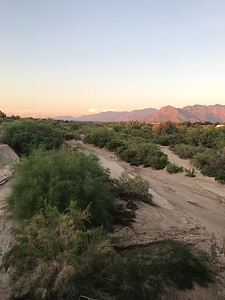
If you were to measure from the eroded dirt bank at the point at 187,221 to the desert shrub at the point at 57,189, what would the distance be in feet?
3.77

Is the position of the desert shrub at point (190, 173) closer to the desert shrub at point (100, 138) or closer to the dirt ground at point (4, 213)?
the desert shrub at point (100, 138)

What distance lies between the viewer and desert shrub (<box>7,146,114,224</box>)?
9312mm

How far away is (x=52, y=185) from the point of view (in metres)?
9.61

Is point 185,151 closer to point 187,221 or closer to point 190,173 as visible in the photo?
point 190,173

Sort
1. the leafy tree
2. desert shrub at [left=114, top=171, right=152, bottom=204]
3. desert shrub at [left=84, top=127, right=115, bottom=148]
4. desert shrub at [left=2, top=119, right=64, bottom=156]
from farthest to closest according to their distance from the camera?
desert shrub at [left=84, top=127, right=115, bottom=148]
desert shrub at [left=2, top=119, right=64, bottom=156]
desert shrub at [left=114, top=171, right=152, bottom=204]
the leafy tree

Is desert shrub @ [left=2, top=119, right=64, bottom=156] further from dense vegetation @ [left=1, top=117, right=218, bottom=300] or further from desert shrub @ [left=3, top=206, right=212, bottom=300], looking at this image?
desert shrub @ [left=3, top=206, right=212, bottom=300]

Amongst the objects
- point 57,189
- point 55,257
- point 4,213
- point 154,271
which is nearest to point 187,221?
point 154,271

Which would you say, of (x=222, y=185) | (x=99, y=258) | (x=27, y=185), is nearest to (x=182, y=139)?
(x=222, y=185)

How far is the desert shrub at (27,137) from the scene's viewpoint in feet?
70.5

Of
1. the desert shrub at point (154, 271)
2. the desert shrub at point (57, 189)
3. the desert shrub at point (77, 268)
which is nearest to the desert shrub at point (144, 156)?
the desert shrub at point (57, 189)

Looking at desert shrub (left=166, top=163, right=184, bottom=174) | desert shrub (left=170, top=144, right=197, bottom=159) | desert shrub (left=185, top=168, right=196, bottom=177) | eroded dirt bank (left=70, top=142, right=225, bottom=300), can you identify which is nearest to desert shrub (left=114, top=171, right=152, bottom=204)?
eroded dirt bank (left=70, top=142, right=225, bottom=300)

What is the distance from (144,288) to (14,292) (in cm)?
266

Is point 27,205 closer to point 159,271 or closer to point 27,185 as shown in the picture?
point 27,185

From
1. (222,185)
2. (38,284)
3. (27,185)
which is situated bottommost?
(222,185)
